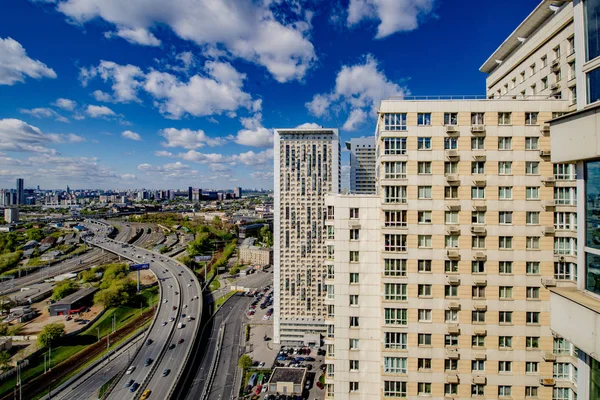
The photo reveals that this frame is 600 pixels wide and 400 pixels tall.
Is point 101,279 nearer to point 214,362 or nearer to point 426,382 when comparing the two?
point 214,362

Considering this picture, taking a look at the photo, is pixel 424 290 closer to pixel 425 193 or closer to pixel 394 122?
pixel 425 193

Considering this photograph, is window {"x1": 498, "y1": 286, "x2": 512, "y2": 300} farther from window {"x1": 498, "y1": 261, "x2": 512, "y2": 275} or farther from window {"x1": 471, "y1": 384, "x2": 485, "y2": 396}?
window {"x1": 471, "y1": 384, "x2": 485, "y2": 396}

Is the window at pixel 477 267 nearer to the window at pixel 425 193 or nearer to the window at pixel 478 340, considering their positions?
the window at pixel 478 340

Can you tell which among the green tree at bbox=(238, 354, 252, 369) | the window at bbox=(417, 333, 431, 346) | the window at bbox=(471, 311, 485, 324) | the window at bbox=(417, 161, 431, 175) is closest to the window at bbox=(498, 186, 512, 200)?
the window at bbox=(417, 161, 431, 175)

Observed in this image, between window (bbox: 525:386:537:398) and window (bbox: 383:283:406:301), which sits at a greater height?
window (bbox: 383:283:406:301)

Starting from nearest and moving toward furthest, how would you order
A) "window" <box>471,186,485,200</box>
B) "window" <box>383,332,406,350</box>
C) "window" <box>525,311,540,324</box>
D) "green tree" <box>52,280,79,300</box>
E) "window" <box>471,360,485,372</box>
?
"window" <box>525,311,540,324</box> < "window" <box>471,186,485,200</box> < "window" <box>471,360,485,372</box> < "window" <box>383,332,406,350</box> < "green tree" <box>52,280,79,300</box>

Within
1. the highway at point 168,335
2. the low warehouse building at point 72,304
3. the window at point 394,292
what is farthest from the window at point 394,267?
the low warehouse building at point 72,304
